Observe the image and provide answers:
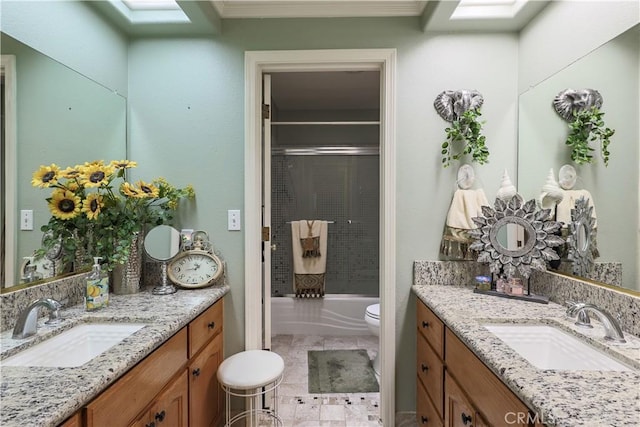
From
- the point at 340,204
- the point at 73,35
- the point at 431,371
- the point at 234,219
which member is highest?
the point at 73,35

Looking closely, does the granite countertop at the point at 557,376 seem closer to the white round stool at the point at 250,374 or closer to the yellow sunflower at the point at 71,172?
the white round stool at the point at 250,374

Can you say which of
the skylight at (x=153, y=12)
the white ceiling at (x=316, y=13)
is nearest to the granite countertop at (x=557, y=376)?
the white ceiling at (x=316, y=13)

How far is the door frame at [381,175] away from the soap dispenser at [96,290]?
0.69m

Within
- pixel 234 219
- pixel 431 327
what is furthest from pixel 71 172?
pixel 431 327

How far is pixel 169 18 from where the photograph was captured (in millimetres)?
1750

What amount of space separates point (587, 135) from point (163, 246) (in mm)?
2122

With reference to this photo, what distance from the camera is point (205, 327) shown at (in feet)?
5.22

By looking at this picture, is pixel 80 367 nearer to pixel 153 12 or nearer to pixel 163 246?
pixel 163 246

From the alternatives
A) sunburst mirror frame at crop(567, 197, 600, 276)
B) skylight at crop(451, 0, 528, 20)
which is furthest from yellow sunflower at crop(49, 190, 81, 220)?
sunburst mirror frame at crop(567, 197, 600, 276)

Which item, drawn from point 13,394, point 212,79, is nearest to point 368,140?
point 212,79

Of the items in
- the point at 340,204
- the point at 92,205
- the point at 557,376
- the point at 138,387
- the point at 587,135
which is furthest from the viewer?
the point at 340,204

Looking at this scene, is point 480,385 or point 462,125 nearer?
point 480,385

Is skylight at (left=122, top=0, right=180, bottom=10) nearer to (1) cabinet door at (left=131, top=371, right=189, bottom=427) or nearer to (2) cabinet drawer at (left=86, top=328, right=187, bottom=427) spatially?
(2) cabinet drawer at (left=86, top=328, right=187, bottom=427)

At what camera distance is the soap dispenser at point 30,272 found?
1.25 metres
